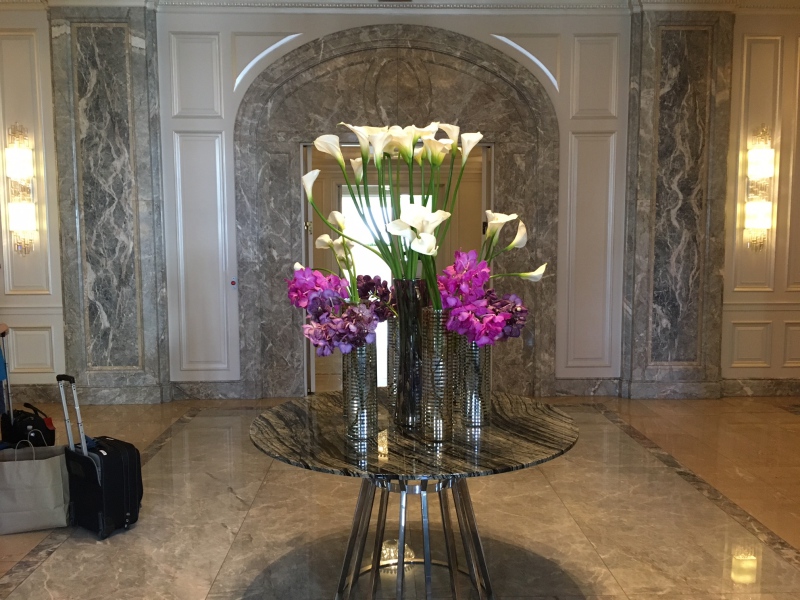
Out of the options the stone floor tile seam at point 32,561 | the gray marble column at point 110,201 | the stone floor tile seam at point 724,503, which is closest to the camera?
the stone floor tile seam at point 32,561

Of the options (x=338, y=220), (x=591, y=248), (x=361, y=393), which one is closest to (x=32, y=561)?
(x=361, y=393)

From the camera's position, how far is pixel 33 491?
3326mm

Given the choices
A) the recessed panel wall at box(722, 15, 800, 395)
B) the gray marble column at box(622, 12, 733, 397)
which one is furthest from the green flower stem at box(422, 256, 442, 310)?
the recessed panel wall at box(722, 15, 800, 395)

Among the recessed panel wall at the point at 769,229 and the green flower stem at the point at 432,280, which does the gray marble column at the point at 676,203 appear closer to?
the recessed panel wall at the point at 769,229

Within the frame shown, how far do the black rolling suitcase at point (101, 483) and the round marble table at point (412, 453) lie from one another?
113 centimetres

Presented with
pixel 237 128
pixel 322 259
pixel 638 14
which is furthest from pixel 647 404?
pixel 322 259

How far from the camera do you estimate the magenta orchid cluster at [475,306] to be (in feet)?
7.24

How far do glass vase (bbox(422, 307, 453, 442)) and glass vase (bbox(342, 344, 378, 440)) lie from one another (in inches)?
6.7

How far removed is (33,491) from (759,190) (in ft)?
19.4

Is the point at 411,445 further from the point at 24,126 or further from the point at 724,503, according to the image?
the point at 24,126

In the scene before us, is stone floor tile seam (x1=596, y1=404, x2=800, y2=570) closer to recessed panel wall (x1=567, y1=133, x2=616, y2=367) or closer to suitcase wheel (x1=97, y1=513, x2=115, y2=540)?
recessed panel wall (x1=567, y1=133, x2=616, y2=367)

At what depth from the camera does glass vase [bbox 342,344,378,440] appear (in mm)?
2268

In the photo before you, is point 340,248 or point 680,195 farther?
point 680,195

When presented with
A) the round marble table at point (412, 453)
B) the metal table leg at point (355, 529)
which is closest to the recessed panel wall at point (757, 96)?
the round marble table at point (412, 453)
